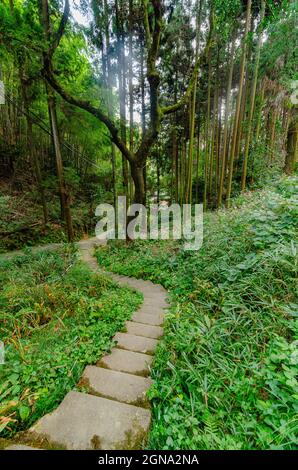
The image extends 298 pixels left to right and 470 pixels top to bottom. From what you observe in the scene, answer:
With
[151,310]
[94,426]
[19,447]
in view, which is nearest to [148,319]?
[151,310]

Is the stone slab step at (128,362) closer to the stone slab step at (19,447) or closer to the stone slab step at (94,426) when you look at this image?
the stone slab step at (94,426)

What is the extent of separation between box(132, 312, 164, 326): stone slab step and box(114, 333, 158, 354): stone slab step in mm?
354

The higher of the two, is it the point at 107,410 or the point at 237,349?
the point at 237,349

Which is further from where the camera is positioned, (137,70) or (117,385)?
(137,70)

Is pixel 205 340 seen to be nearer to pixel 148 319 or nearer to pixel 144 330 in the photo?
pixel 144 330

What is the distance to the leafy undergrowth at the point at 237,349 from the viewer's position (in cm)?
127

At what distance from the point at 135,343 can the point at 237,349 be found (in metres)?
1.07

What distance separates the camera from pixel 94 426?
1396 mm

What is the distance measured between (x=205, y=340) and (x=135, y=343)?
809 mm

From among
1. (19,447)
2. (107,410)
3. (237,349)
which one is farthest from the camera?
(237,349)

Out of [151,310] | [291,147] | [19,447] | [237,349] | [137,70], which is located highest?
[137,70]

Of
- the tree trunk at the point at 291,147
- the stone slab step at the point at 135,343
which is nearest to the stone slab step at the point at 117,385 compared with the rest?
the stone slab step at the point at 135,343

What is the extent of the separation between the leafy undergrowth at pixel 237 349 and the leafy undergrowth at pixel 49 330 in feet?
2.55

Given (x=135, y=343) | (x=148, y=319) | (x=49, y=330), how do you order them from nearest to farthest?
(x=135, y=343), (x=49, y=330), (x=148, y=319)
